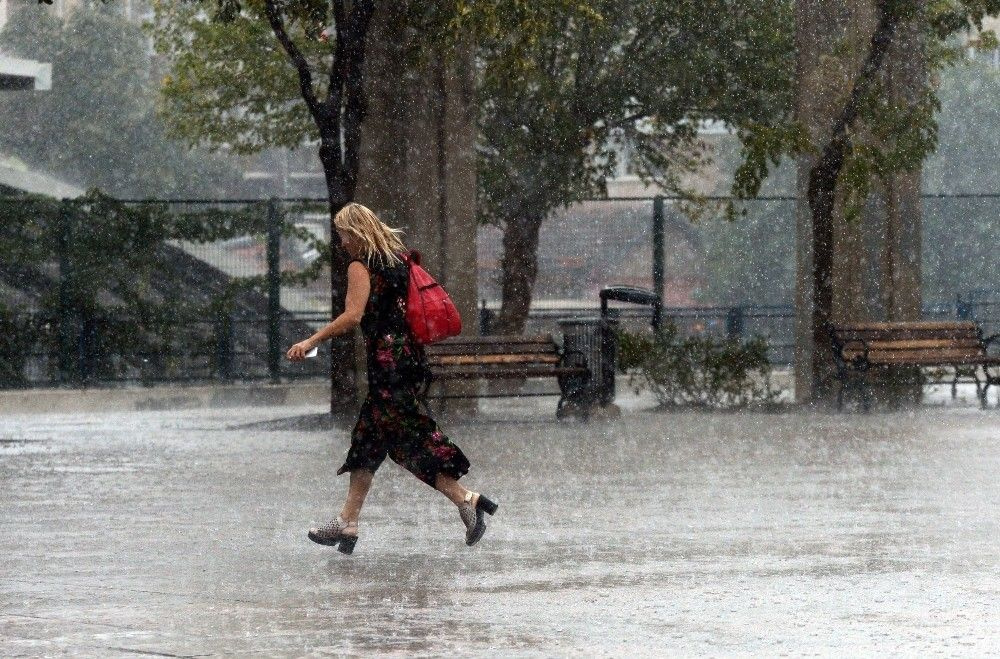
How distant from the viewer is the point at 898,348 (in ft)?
81.5

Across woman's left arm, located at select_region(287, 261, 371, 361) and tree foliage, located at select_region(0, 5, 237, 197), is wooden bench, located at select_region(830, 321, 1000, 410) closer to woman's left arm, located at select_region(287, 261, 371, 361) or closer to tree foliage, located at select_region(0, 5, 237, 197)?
woman's left arm, located at select_region(287, 261, 371, 361)

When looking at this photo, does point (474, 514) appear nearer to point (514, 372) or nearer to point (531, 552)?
point (531, 552)

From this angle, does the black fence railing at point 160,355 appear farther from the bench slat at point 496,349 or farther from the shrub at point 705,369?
the bench slat at point 496,349

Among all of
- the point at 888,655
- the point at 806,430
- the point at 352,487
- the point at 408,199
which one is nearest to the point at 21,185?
the point at 408,199

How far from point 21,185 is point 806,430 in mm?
20765

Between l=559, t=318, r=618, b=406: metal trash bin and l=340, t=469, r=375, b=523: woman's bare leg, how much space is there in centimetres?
1151

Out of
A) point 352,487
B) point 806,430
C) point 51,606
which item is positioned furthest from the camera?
point 806,430

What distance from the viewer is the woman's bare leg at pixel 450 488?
11.5 meters

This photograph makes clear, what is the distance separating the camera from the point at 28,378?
2775 cm

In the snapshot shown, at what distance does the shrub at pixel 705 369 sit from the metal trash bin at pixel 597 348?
51.0 inches

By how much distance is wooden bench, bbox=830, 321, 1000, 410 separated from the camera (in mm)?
24328

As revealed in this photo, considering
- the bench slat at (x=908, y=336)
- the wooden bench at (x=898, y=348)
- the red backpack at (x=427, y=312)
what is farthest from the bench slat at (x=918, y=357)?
the red backpack at (x=427, y=312)

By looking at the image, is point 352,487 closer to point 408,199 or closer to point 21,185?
point 408,199

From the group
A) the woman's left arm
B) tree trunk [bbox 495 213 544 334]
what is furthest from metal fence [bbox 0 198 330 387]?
the woman's left arm
